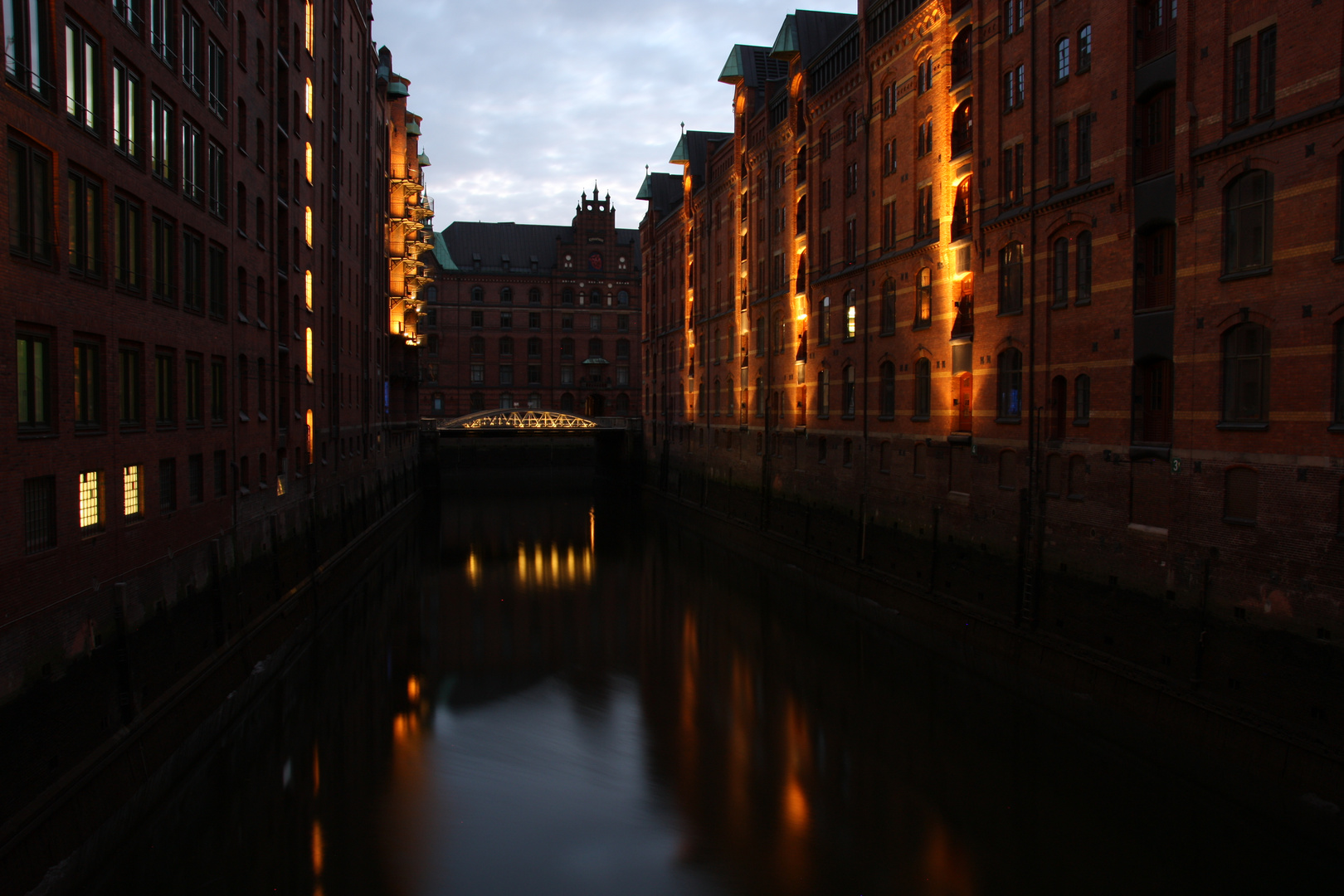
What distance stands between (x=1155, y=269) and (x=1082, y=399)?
3140 mm

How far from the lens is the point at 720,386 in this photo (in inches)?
1943

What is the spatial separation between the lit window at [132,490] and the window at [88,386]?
A: 3.71 feet

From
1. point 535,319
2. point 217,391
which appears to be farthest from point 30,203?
point 535,319

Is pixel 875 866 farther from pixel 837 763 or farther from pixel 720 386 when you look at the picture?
pixel 720 386

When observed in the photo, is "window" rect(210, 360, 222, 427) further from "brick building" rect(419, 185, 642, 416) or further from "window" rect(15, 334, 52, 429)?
"brick building" rect(419, 185, 642, 416)

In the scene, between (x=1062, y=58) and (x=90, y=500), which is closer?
(x=90, y=500)

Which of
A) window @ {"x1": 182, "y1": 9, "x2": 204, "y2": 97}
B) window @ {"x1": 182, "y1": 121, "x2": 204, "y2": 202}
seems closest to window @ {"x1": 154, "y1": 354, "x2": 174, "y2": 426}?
window @ {"x1": 182, "y1": 121, "x2": 204, "y2": 202}

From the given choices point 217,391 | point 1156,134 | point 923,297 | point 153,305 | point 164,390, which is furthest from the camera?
point 923,297

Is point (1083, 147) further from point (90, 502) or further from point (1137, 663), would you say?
point (90, 502)

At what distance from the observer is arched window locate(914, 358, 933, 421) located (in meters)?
27.3

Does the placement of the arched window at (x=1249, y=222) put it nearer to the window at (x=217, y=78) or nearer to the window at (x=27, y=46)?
the window at (x=27, y=46)

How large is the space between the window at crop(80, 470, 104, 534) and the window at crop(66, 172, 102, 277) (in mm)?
3034

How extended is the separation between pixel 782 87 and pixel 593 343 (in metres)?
45.4

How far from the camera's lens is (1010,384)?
22.8 m
